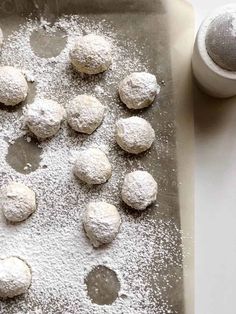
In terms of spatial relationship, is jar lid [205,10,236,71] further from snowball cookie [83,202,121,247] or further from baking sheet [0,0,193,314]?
snowball cookie [83,202,121,247]

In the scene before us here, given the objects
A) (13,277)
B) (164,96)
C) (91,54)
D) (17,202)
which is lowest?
(13,277)

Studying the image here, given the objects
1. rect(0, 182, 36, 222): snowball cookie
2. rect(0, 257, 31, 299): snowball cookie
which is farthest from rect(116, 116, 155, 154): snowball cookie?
rect(0, 257, 31, 299): snowball cookie

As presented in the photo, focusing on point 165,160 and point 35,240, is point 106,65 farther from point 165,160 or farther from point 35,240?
point 35,240

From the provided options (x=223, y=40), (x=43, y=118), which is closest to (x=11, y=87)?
(x=43, y=118)

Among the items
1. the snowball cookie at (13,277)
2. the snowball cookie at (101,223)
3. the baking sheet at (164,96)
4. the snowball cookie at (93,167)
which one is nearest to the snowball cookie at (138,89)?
the baking sheet at (164,96)

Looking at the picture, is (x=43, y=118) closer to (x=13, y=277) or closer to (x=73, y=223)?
(x=73, y=223)
